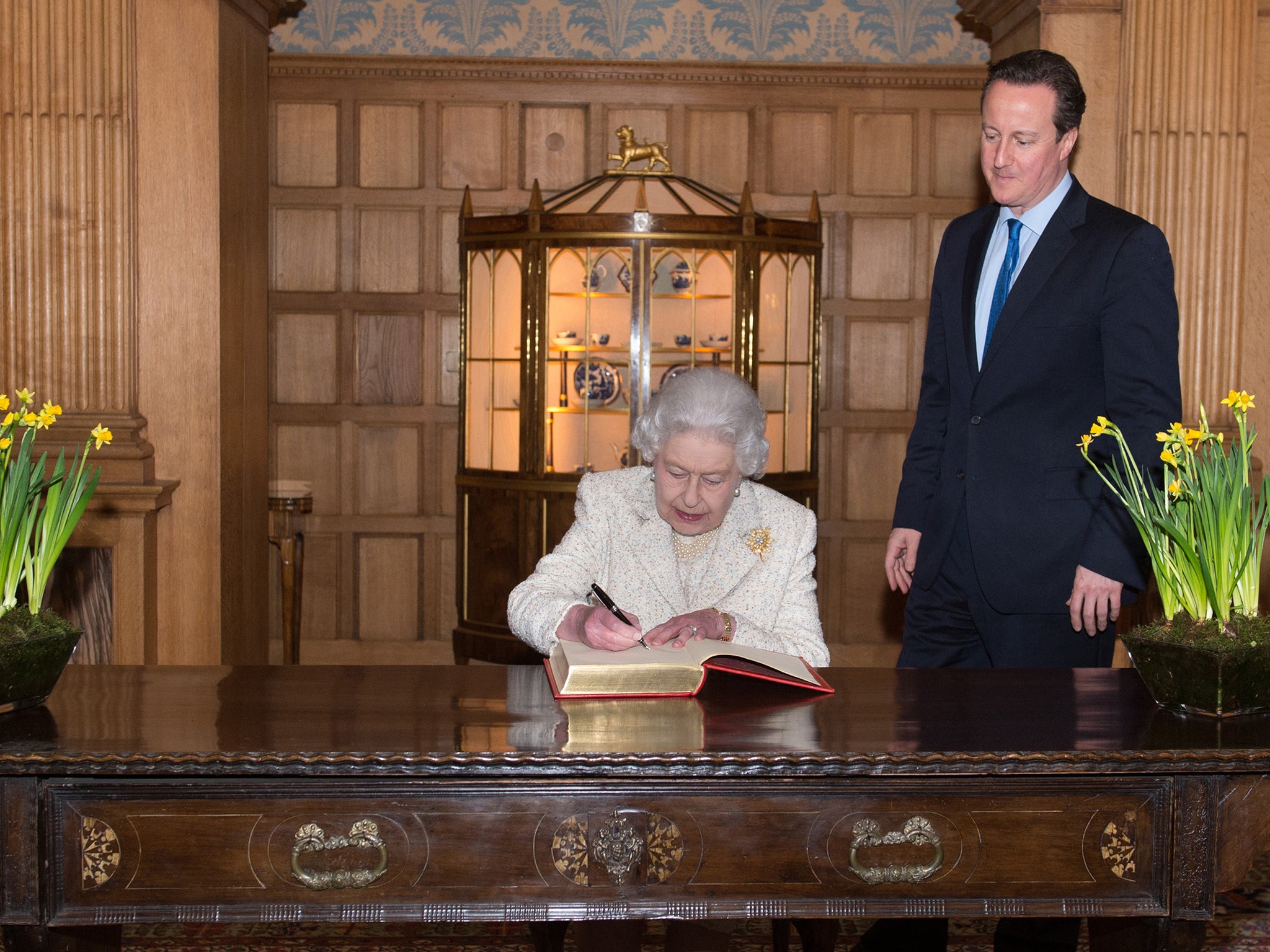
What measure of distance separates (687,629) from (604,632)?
156mm

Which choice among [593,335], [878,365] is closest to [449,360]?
[593,335]

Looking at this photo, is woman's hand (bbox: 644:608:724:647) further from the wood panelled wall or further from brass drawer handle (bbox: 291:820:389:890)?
the wood panelled wall

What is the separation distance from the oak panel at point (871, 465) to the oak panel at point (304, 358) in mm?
2305

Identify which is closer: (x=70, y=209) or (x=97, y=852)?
(x=97, y=852)

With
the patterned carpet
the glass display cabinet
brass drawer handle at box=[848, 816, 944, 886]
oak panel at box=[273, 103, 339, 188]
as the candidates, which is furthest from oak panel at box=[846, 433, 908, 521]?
brass drawer handle at box=[848, 816, 944, 886]

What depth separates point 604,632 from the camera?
81.0 inches

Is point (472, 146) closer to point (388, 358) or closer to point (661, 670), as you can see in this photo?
point (388, 358)

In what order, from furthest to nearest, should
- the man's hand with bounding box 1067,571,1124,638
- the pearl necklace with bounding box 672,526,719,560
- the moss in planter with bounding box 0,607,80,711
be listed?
the pearl necklace with bounding box 672,526,719,560
the man's hand with bounding box 1067,571,1124,638
the moss in planter with bounding box 0,607,80,711

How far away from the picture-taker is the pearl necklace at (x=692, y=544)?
2590 mm

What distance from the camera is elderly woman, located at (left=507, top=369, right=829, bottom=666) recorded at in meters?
2.46

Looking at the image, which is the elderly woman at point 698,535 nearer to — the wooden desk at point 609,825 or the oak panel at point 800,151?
the wooden desk at point 609,825

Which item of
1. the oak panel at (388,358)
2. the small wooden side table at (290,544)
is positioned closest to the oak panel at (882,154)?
the oak panel at (388,358)

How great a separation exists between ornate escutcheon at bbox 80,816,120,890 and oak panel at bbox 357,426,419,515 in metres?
4.25

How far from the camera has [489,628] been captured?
5.27 metres
